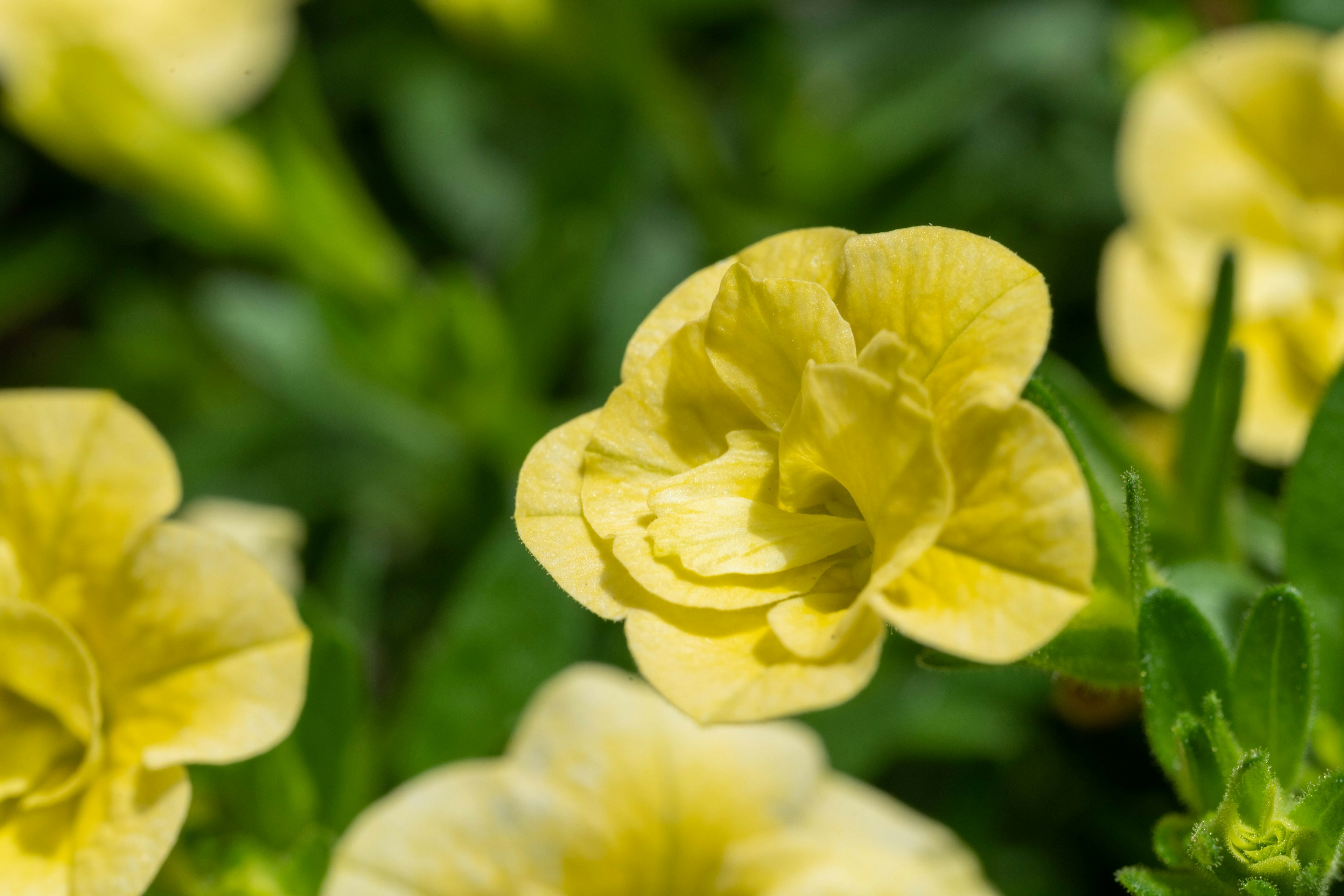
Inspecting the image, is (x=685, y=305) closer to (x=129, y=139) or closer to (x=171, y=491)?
(x=171, y=491)

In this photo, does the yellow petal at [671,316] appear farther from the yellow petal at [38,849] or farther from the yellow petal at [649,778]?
the yellow petal at [38,849]

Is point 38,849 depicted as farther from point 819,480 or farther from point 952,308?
point 952,308

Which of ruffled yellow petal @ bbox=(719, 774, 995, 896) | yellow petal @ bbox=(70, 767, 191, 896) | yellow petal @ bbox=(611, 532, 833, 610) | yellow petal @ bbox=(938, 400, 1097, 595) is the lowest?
ruffled yellow petal @ bbox=(719, 774, 995, 896)

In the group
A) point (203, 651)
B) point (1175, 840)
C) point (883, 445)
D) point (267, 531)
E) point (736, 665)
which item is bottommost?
point (267, 531)

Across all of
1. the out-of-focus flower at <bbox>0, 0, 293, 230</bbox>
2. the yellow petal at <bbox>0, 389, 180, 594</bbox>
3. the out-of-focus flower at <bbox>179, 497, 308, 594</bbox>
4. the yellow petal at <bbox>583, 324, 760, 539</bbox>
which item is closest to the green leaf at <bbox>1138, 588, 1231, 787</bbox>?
the yellow petal at <bbox>583, 324, 760, 539</bbox>

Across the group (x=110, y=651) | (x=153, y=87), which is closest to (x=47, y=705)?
(x=110, y=651)

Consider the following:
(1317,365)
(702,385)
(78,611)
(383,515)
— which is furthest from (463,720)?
(1317,365)

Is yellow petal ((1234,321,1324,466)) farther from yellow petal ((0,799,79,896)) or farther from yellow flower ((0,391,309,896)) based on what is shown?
yellow petal ((0,799,79,896))
